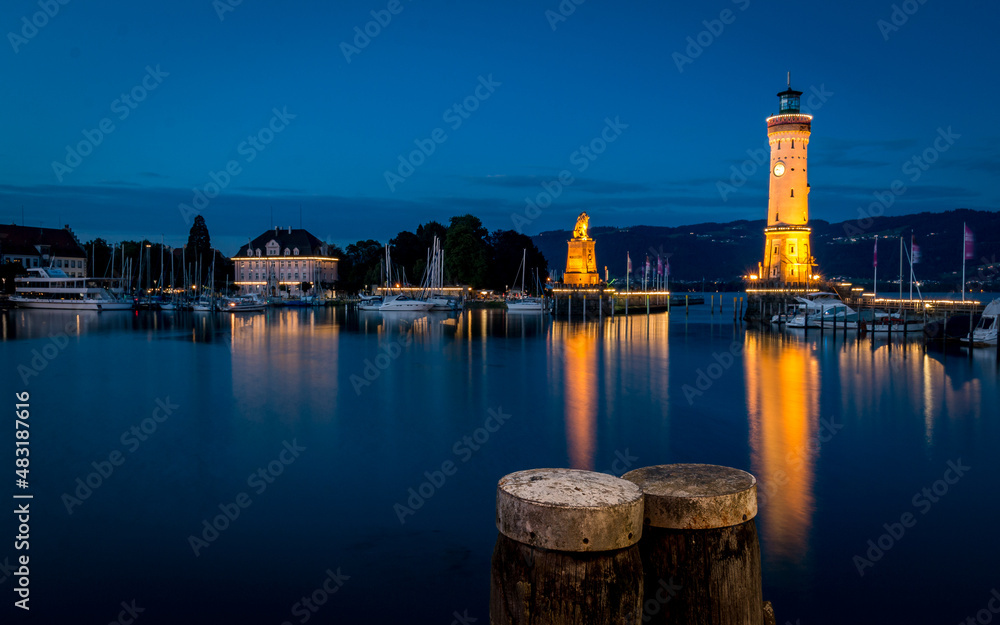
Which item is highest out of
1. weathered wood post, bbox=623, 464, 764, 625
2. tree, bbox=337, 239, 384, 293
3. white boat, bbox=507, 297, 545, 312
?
tree, bbox=337, 239, 384, 293

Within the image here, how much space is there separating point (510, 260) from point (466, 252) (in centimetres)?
1588

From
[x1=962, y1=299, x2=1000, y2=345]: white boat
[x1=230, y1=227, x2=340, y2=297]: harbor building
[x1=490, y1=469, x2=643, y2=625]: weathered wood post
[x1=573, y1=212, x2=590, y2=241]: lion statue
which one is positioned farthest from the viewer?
[x1=230, y1=227, x2=340, y2=297]: harbor building

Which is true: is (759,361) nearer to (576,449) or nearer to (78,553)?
(576,449)

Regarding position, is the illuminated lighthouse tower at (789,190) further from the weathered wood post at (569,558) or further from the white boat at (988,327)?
the weathered wood post at (569,558)

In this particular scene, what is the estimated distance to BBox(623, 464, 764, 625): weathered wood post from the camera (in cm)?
441

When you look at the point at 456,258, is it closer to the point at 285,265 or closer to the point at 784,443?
the point at 285,265

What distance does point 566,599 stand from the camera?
4020mm

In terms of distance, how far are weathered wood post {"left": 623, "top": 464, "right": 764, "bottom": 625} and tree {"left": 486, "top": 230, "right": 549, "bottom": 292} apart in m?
127

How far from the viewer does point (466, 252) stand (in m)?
123

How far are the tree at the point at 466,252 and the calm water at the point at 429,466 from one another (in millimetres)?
79402

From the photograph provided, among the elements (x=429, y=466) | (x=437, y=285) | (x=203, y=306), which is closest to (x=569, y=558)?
(x=429, y=466)

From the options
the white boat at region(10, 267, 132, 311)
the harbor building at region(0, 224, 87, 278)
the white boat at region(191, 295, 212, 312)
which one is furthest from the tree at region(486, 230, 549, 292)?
the harbor building at region(0, 224, 87, 278)

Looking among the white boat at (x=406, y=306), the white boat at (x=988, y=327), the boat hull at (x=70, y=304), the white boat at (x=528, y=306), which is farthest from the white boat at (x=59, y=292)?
the white boat at (x=988, y=327)

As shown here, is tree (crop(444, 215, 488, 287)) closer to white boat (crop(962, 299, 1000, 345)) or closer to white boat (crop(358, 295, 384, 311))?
white boat (crop(358, 295, 384, 311))
